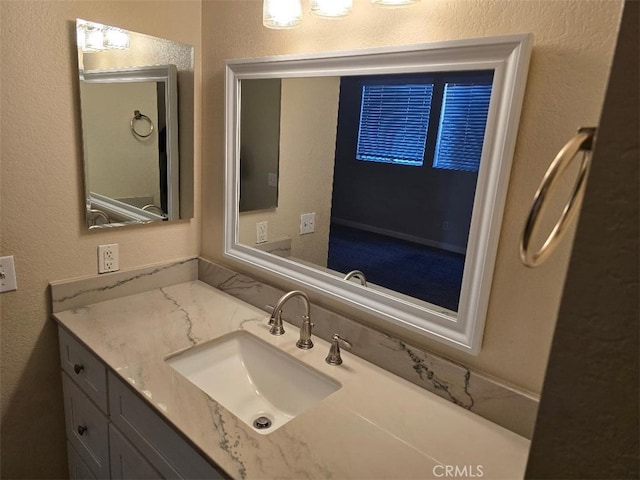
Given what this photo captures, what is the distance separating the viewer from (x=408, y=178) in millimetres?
1242

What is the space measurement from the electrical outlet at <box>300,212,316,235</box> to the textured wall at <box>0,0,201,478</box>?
655 mm

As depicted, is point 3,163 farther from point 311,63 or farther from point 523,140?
point 523,140

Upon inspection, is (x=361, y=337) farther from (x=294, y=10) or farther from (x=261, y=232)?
(x=294, y=10)

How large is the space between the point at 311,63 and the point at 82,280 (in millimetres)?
1136

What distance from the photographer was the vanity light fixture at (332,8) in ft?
3.90

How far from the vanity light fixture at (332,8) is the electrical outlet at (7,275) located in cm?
126

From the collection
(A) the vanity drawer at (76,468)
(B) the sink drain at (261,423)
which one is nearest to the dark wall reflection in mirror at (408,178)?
(B) the sink drain at (261,423)

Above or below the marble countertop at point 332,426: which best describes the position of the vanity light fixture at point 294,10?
above

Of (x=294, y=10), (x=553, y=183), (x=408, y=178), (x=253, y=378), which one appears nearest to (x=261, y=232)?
(x=253, y=378)

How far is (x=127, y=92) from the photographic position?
1579mm

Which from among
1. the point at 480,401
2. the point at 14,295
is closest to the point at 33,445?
the point at 14,295

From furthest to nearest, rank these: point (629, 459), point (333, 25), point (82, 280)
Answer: point (82, 280), point (333, 25), point (629, 459)

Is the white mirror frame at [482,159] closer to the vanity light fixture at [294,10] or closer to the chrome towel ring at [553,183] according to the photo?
the vanity light fixture at [294,10]

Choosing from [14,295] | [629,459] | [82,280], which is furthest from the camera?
[82,280]
